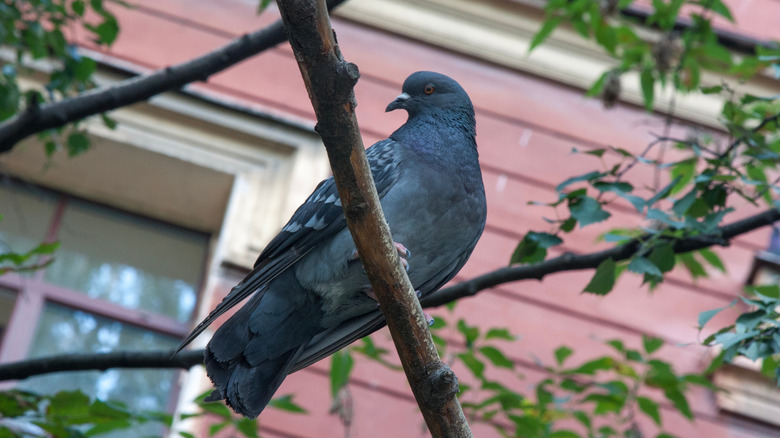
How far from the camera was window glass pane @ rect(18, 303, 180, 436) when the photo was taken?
5.27m

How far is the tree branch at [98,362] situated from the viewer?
3125mm

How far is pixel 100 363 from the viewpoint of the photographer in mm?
3211

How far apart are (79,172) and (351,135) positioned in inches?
167

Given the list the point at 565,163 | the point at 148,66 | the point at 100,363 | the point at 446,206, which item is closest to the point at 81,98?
the point at 100,363

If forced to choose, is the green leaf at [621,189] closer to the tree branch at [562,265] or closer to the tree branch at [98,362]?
the tree branch at [562,265]

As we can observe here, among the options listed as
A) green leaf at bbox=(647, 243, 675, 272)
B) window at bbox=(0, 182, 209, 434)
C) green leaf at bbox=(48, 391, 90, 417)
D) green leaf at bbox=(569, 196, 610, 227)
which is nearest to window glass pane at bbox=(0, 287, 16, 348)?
window at bbox=(0, 182, 209, 434)

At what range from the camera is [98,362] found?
126 inches

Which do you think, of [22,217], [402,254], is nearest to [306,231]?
[402,254]

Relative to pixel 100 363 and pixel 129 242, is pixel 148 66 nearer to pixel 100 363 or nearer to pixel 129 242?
pixel 129 242

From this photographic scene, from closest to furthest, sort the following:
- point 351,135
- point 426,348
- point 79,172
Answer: point 351,135
point 426,348
point 79,172

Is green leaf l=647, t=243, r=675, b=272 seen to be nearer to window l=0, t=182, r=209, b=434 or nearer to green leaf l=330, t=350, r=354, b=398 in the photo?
green leaf l=330, t=350, r=354, b=398

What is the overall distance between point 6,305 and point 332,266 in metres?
3.58

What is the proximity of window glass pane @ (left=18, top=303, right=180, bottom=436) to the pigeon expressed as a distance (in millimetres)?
2689

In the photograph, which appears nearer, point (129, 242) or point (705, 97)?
point (129, 242)
